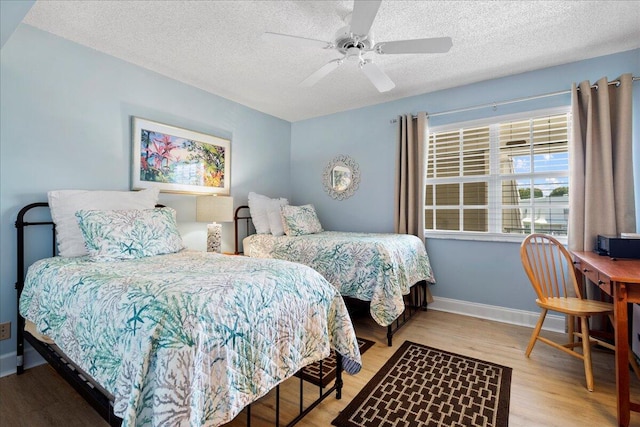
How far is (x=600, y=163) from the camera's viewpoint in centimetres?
252

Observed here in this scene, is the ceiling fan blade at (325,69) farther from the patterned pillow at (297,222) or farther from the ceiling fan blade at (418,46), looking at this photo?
the patterned pillow at (297,222)

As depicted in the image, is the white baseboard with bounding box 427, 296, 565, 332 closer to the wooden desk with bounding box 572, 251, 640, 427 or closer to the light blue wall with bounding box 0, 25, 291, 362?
the wooden desk with bounding box 572, 251, 640, 427

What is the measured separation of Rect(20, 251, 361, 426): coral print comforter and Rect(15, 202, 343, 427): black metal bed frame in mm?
147

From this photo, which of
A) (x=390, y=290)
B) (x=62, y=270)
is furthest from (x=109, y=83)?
(x=390, y=290)

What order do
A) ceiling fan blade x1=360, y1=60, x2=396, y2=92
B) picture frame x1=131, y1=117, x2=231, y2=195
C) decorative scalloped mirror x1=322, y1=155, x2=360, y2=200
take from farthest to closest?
decorative scalloped mirror x1=322, y1=155, x2=360, y2=200 → picture frame x1=131, y1=117, x2=231, y2=195 → ceiling fan blade x1=360, y1=60, x2=396, y2=92

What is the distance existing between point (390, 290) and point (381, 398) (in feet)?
2.66

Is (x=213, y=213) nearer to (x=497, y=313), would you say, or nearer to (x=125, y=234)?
(x=125, y=234)

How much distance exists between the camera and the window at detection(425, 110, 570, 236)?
288cm

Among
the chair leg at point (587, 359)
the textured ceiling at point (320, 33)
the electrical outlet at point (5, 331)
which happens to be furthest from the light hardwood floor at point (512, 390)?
the textured ceiling at point (320, 33)

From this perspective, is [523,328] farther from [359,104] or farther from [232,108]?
[232,108]

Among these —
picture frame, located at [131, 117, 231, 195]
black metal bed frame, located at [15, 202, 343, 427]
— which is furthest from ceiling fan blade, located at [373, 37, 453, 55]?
picture frame, located at [131, 117, 231, 195]

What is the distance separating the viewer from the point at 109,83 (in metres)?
2.60

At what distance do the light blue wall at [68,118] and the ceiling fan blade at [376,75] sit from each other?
191 centimetres

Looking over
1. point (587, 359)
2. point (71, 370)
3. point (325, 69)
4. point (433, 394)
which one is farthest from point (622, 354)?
point (71, 370)
